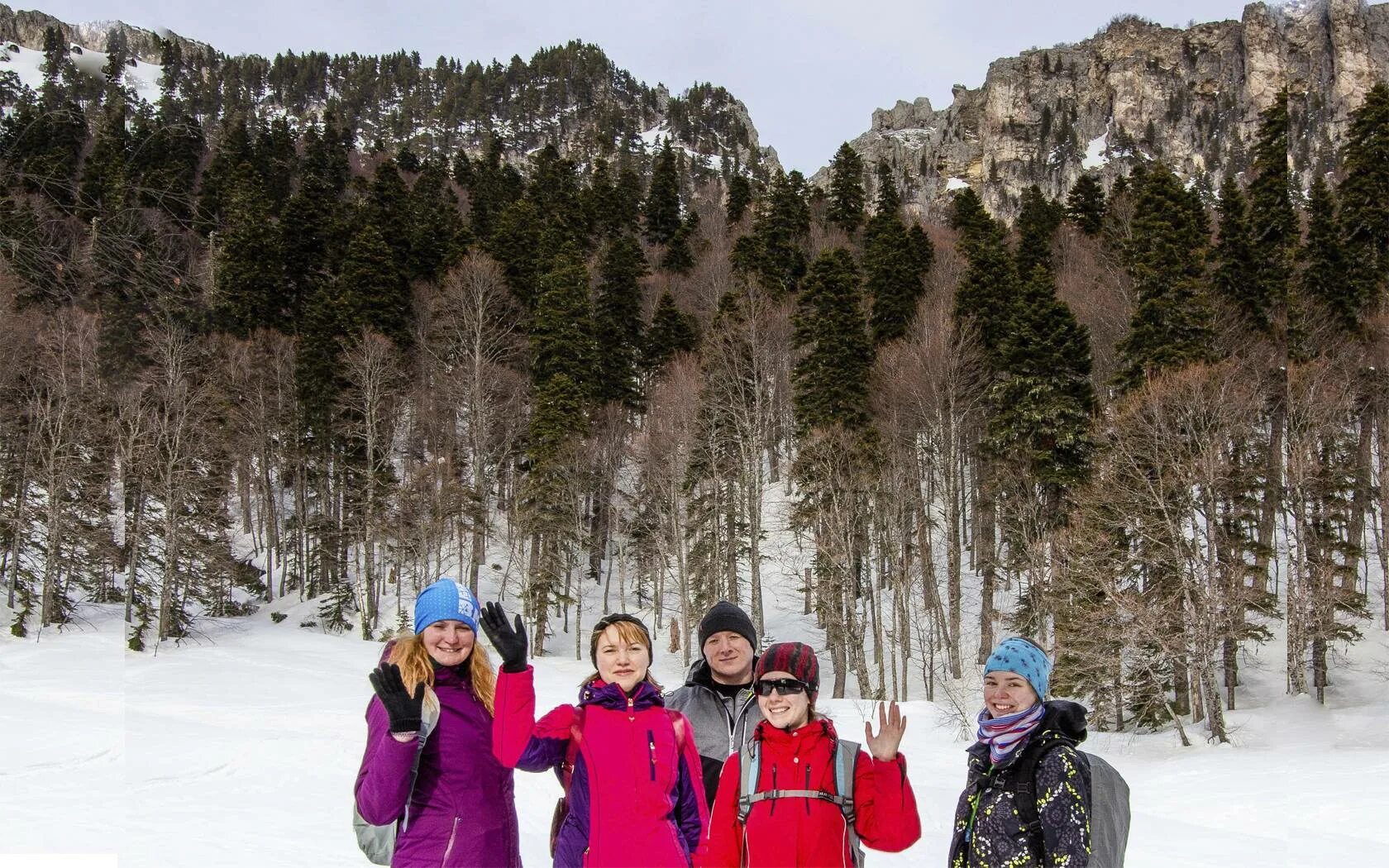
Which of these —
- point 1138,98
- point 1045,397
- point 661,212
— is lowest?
point 1045,397

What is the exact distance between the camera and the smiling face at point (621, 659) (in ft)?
11.4

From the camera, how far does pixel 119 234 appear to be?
9.89 ft

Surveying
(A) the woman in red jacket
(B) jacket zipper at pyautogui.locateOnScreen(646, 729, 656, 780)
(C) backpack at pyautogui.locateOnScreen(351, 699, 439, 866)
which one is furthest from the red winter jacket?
(C) backpack at pyautogui.locateOnScreen(351, 699, 439, 866)

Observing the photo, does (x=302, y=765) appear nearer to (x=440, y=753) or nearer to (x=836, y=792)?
(x=440, y=753)

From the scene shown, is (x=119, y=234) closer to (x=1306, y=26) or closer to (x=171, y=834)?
(x=171, y=834)

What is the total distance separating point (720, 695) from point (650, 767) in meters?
0.60

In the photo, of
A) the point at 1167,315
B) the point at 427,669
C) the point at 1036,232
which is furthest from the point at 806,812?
the point at 1036,232

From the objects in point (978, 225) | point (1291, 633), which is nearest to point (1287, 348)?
point (1291, 633)

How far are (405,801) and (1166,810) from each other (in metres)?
12.4

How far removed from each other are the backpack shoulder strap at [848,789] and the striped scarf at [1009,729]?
581mm

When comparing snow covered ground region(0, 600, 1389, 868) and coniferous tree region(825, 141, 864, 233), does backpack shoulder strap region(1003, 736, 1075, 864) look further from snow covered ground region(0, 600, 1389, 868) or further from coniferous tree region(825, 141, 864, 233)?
coniferous tree region(825, 141, 864, 233)

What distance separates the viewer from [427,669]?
133 inches

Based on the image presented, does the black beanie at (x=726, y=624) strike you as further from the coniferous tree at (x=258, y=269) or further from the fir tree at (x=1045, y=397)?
the coniferous tree at (x=258, y=269)

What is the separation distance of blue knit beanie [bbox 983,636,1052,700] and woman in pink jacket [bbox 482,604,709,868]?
1.30 metres
